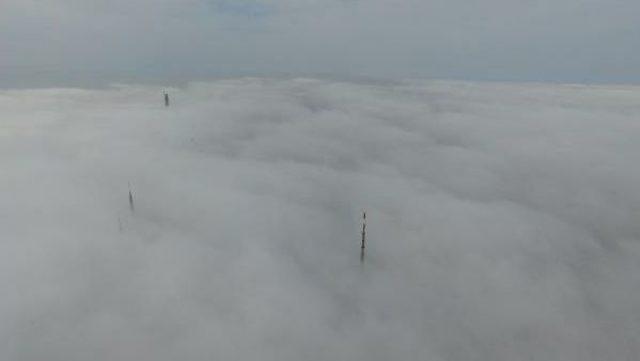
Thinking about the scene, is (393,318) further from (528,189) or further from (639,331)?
(528,189)

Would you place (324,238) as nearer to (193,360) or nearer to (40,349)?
(193,360)

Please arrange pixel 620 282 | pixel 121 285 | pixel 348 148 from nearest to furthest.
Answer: pixel 121 285 < pixel 620 282 < pixel 348 148

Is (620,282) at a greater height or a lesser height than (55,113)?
lesser

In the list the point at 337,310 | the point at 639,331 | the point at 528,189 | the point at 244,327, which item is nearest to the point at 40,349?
the point at 244,327

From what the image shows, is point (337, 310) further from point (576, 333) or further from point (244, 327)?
point (576, 333)

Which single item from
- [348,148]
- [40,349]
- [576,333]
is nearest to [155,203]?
[40,349]

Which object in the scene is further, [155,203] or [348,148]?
[348,148]

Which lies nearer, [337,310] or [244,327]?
[244,327]

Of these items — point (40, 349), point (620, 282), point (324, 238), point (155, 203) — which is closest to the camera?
point (40, 349)

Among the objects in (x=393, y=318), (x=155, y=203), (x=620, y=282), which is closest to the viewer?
(x=393, y=318)

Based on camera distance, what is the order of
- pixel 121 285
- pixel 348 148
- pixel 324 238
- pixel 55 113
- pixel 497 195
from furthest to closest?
pixel 55 113, pixel 348 148, pixel 497 195, pixel 324 238, pixel 121 285
